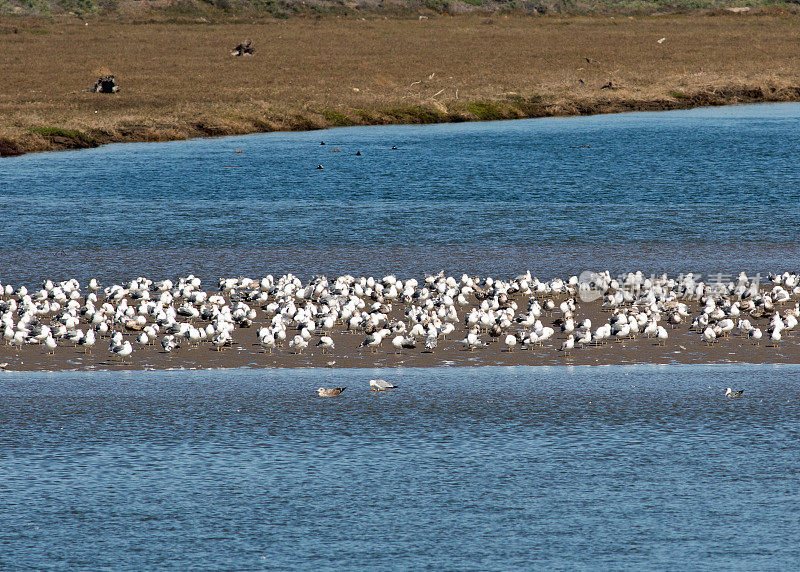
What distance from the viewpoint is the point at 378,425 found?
11.1 metres

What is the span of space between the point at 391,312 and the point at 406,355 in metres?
2.35

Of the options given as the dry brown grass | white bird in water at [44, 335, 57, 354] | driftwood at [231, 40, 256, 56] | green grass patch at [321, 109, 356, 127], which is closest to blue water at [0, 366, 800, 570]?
white bird in water at [44, 335, 57, 354]

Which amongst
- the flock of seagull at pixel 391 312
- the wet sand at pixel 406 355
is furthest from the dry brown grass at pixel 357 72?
the wet sand at pixel 406 355

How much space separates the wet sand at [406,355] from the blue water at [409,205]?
521 centimetres

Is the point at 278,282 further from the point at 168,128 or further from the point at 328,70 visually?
Answer: the point at 328,70

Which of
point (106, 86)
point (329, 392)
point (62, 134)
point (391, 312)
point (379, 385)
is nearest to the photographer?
point (329, 392)

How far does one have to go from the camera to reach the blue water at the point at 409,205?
21.0 m

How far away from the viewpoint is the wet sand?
44.2ft

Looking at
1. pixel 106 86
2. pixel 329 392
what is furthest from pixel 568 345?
pixel 106 86

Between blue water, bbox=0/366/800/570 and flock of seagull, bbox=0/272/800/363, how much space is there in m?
1.22

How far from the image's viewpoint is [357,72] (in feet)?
211

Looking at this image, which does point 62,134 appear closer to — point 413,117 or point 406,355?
point 413,117

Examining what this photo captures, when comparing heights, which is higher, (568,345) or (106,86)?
(106,86)

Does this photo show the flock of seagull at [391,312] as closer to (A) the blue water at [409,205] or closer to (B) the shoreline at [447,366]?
(B) the shoreline at [447,366]
